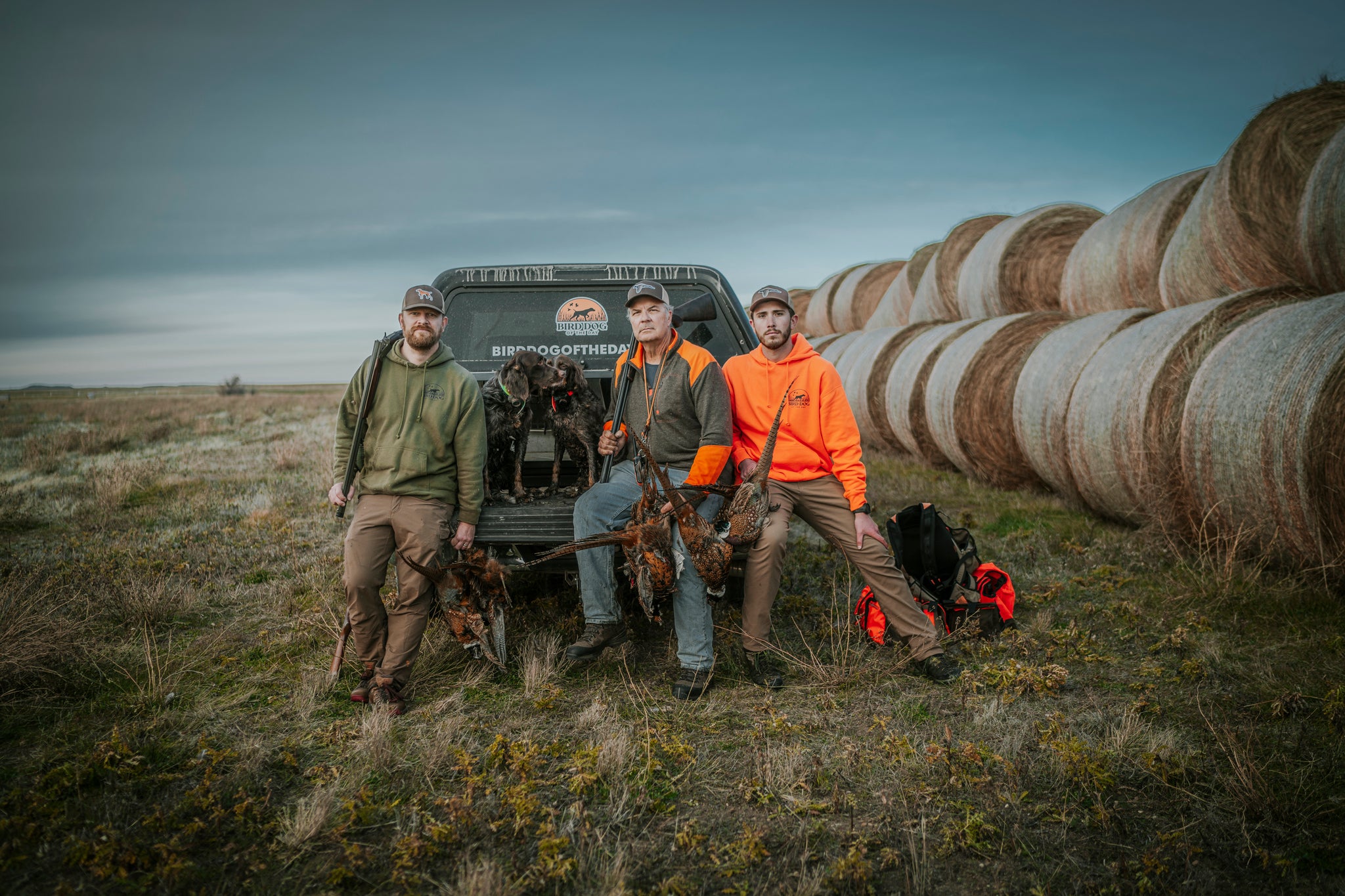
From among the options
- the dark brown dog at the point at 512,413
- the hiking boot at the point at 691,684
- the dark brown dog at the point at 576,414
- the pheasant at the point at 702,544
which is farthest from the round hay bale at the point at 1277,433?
the dark brown dog at the point at 512,413

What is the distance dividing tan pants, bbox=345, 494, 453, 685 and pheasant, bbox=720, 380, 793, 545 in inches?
56.3

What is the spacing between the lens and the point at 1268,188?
622 centimetres

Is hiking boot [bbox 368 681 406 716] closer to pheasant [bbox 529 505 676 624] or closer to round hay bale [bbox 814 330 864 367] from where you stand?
pheasant [bbox 529 505 676 624]

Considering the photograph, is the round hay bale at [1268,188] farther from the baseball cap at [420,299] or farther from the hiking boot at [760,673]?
the baseball cap at [420,299]

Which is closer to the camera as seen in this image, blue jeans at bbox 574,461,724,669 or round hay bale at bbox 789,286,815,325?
blue jeans at bbox 574,461,724,669

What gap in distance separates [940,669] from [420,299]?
3.23m

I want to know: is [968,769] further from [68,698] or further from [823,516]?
[68,698]

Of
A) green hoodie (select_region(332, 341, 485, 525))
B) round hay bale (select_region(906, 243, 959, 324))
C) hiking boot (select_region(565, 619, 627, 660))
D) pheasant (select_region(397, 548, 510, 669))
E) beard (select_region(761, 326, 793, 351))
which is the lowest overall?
hiking boot (select_region(565, 619, 627, 660))

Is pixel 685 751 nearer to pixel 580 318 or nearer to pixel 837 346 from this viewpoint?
pixel 580 318

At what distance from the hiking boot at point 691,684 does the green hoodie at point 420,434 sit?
133cm

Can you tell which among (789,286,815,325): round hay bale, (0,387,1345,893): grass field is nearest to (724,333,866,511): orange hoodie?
(0,387,1345,893): grass field

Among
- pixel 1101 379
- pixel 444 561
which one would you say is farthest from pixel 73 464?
pixel 1101 379

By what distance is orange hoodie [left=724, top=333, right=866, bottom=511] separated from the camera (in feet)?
14.1

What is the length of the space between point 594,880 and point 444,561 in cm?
185
